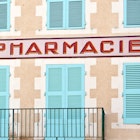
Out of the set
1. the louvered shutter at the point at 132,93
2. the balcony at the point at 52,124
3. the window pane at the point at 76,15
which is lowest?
the balcony at the point at 52,124

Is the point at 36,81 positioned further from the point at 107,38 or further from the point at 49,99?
the point at 107,38

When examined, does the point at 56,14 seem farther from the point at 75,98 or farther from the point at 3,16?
the point at 75,98

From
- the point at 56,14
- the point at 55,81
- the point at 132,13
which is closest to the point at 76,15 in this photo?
the point at 56,14

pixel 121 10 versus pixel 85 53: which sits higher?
pixel 121 10

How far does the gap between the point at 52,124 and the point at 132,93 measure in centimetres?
267

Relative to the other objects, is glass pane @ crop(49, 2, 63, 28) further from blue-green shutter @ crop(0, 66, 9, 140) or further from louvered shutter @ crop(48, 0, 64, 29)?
blue-green shutter @ crop(0, 66, 9, 140)

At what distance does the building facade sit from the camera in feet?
58.4

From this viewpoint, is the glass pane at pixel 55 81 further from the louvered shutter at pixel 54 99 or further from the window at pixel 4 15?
the window at pixel 4 15

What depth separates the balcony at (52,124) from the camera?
17797mm

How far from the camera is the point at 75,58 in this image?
59.7 feet

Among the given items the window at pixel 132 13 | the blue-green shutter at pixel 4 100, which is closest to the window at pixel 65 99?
the blue-green shutter at pixel 4 100

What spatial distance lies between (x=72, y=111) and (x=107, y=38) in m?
2.54

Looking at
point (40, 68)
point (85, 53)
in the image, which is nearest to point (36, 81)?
point (40, 68)

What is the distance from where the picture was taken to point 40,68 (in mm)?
18375
